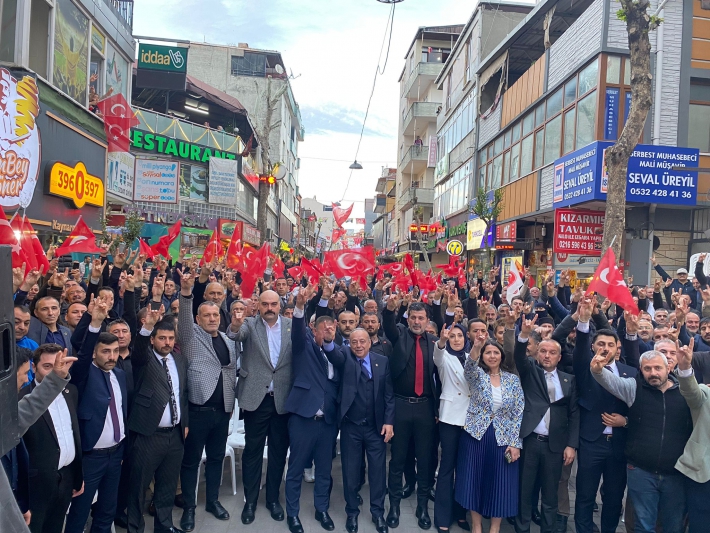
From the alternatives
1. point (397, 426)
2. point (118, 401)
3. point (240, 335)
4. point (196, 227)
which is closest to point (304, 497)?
point (397, 426)

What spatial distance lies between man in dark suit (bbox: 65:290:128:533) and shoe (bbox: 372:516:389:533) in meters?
2.29

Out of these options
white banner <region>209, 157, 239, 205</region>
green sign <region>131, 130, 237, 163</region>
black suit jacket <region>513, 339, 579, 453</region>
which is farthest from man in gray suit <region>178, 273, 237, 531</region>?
white banner <region>209, 157, 239, 205</region>

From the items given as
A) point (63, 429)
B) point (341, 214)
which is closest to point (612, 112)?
point (63, 429)

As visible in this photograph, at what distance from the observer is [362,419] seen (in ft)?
16.8

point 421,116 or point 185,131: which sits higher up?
point 421,116

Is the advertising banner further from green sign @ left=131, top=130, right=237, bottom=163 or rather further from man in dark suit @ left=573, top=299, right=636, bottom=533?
man in dark suit @ left=573, top=299, right=636, bottom=533

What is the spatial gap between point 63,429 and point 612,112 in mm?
14244

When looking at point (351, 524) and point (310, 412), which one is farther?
point (310, 412)

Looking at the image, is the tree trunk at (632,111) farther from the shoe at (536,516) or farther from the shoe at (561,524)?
the shoe at (561,524)

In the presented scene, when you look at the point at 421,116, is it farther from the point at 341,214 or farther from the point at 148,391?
the point at 148,391

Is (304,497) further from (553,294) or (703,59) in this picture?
(703,59)

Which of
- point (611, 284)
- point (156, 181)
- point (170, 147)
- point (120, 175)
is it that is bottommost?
point (611, 284)

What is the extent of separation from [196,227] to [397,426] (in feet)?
79.6

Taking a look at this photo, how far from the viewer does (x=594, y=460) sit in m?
4.69
